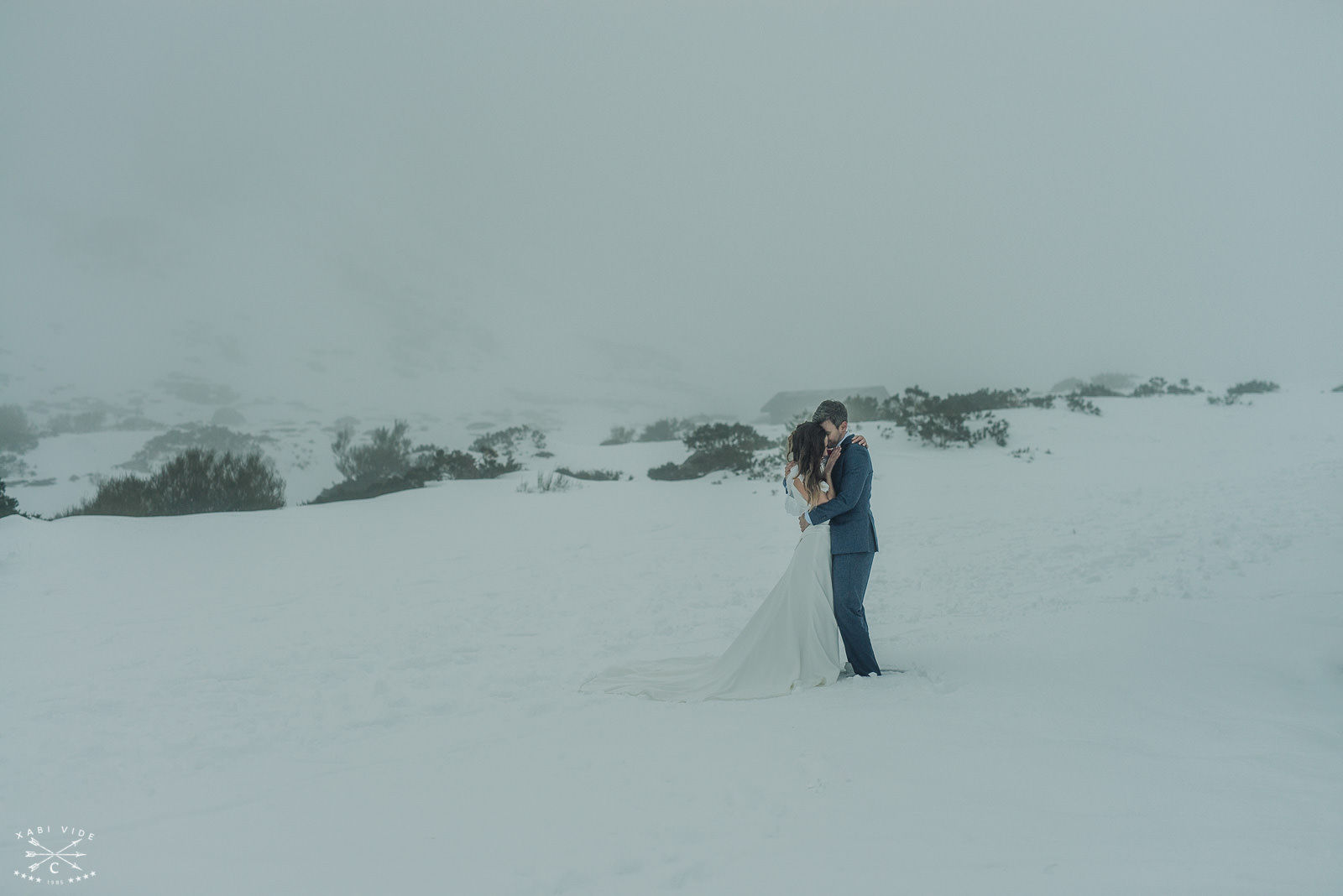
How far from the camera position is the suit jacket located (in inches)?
162

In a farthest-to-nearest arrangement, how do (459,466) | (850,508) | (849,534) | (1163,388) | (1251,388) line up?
1. (1163,388)
2. (1251,388)
3. (459,466)
4. (849,534)
5. (850,508)

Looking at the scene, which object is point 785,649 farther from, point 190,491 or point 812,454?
point 190,491

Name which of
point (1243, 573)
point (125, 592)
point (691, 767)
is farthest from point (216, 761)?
point (1243, 573)

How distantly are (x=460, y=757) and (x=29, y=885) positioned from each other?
1.64 meters

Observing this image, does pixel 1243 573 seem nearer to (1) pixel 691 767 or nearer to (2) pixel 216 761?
(1) pixel 691 767

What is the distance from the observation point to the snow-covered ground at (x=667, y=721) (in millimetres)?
2311

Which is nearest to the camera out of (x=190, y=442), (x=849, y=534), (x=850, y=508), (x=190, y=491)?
(x=850, y=508)

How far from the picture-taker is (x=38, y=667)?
17.0ft

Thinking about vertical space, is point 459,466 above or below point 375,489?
above

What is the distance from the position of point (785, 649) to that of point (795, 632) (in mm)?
132

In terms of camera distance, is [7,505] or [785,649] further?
[7,505]

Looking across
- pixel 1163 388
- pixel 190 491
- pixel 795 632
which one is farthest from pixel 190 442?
pixel 1163 388

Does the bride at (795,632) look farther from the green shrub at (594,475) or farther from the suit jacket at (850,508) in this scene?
the green shrub at (594,475)

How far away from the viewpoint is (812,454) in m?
4.23
